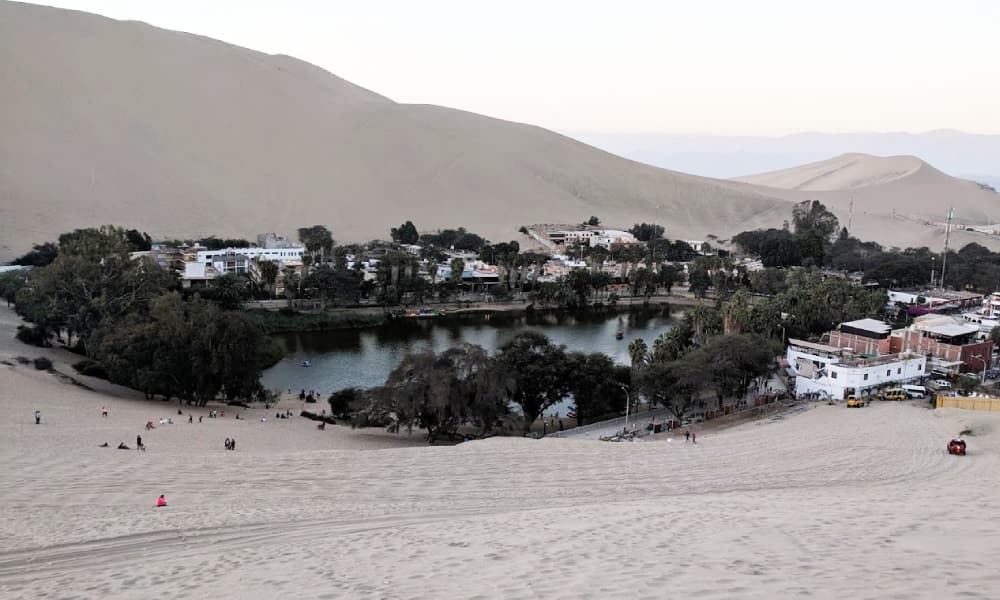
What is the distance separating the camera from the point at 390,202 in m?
84.4

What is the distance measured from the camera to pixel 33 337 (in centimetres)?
3016

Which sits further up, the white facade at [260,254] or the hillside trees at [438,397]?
the white facade at [260,254]

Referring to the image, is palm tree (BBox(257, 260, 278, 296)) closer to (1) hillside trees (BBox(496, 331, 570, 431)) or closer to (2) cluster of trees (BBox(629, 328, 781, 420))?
(1) hillside trees (BBox(496, 331, 570, 431))

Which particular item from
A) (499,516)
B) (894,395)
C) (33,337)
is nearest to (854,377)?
(894,395)

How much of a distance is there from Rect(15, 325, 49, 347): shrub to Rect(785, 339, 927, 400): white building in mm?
27572

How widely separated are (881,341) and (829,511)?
73.6ft

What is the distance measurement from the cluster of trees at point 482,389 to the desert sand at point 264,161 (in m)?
44.7

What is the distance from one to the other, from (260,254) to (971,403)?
144 ft

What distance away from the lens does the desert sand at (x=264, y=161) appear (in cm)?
7062

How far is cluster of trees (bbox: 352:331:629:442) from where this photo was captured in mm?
20938

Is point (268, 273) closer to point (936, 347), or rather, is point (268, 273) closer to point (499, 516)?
point (936, 347)

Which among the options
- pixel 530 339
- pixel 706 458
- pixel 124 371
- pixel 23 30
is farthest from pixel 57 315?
pixel 23 30

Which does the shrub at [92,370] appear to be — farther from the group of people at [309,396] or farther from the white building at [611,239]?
the white building at [611,239]

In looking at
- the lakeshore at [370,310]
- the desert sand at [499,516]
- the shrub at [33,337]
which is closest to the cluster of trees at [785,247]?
the lakeshore at [370,310]
